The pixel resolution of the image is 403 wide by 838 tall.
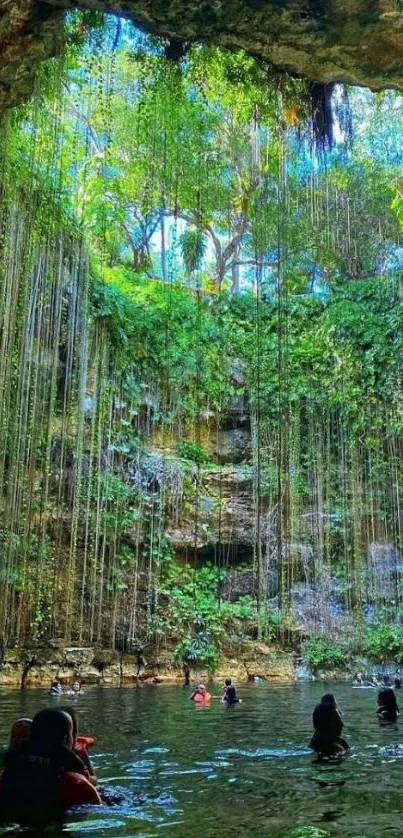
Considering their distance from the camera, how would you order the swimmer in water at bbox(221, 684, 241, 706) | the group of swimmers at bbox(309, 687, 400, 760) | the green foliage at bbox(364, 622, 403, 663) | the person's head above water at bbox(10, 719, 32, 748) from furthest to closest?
the green foliage at bbox(364, 622, 403, 663), the swimmer in water at bbox(221, 684, 241, 706), the group of swimmers at bbox(309, 687, 400, 760), the person's head above water at bbox(10, 719, 32, 748)

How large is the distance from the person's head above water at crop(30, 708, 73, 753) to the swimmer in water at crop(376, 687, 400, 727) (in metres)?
4.72

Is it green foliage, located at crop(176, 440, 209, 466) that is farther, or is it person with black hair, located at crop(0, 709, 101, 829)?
green foliage, located at crop(176, 440, 209, 466)

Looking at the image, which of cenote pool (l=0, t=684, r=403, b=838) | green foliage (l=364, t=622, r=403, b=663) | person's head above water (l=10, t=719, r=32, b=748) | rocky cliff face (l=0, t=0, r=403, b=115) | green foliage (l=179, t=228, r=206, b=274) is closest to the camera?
cenote pool (l=0, t=684, r=403, b=838)

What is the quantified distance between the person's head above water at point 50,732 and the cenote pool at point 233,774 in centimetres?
37

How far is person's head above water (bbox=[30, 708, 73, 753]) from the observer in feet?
9.02

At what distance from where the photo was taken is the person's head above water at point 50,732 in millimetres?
2750

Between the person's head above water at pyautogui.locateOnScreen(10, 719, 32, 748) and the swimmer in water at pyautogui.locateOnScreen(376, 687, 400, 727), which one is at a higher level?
the person's head above water at pyautogui.locateOnScreen(10, 719, 32, 748)

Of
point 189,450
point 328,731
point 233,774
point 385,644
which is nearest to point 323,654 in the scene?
point 385,644

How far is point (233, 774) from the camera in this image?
4.43m

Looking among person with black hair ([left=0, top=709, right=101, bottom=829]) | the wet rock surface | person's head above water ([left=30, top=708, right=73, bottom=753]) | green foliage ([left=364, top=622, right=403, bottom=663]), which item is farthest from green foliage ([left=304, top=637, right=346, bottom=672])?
person's head above water ([left=30, top=708, right=73, bottom=753])

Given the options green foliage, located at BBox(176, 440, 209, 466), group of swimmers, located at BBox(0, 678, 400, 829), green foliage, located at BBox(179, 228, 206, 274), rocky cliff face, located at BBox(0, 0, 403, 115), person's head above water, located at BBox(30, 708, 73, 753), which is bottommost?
group of swimmers, located at BBox(0, 678, 400, 829)

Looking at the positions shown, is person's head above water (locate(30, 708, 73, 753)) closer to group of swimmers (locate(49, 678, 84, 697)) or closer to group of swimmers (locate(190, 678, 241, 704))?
group of swimmers (locate(190, 678, 241, 704))

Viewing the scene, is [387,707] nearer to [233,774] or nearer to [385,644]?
[233,774]

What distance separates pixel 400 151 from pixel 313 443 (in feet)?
20.5
